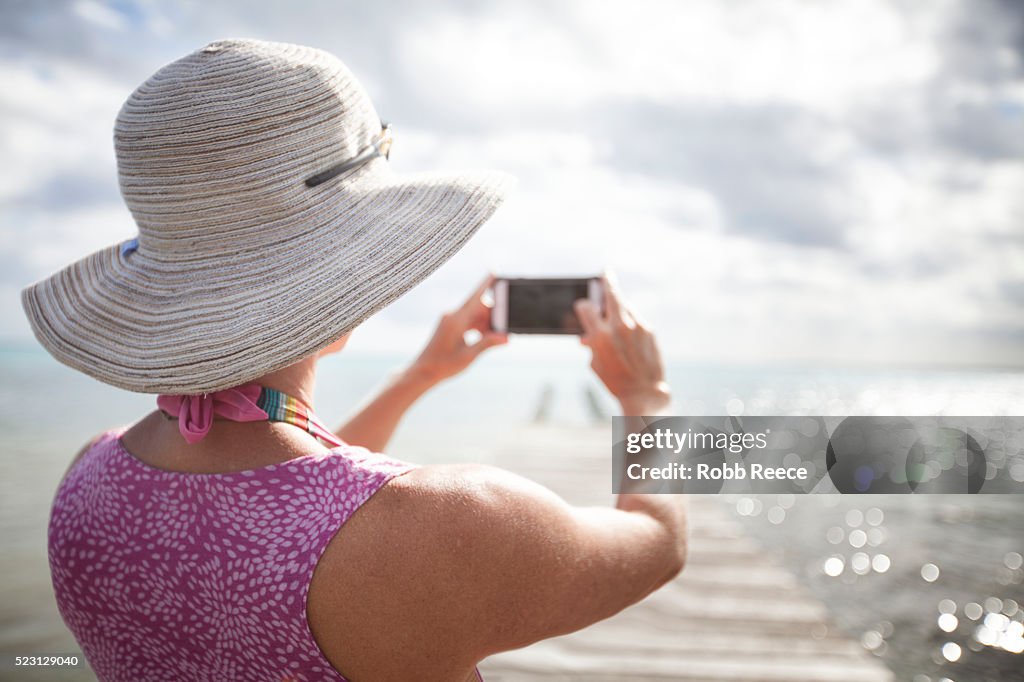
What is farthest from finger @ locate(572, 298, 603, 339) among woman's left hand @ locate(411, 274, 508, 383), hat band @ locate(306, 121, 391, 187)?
hat band @ locate(306, 121, 391, 187)

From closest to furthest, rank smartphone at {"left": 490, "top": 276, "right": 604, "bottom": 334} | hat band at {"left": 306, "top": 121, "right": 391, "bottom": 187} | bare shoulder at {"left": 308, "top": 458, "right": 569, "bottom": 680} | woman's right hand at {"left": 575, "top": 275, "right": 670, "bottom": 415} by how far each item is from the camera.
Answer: bare shoulder at {"left": 308, "top": 458, "right": 569, "bottom": 680} → hat band at {"left": 306, "top": 121, "right": 391, "bottom": 187} → woman's right hand at {"left": 575, "top": 275, "right": 670, "bottom": 415} → smartphone at {"left": 490, "top": 276, "right": 604, "bottom": 334}

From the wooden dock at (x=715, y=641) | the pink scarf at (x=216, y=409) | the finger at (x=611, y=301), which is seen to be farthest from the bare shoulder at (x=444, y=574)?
the wooden dock at (x=715, y=641)

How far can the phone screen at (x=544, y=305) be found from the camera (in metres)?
1.81

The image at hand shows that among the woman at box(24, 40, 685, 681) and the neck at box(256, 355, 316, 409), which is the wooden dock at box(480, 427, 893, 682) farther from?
the neck at box(256, 355, 316, 409)

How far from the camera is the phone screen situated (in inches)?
71.3

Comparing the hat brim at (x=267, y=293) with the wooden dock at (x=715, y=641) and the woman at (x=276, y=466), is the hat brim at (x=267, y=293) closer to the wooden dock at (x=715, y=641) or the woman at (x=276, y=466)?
the woman at (x=276, y=466)

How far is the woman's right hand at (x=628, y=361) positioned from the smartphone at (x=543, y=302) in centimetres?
11

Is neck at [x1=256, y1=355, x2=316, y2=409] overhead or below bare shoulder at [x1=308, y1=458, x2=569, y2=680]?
overhead

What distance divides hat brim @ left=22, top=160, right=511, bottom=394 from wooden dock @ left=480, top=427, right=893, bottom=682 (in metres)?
2.50

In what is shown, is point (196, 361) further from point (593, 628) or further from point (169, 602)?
point (593, 628)

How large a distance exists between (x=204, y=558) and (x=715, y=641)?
306cm

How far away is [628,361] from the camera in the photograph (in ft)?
5.35

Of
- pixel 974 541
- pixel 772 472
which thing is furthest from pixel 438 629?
pixel 974 541

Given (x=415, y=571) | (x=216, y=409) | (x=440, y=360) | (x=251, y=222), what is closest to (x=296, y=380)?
(x=216, y=409)
